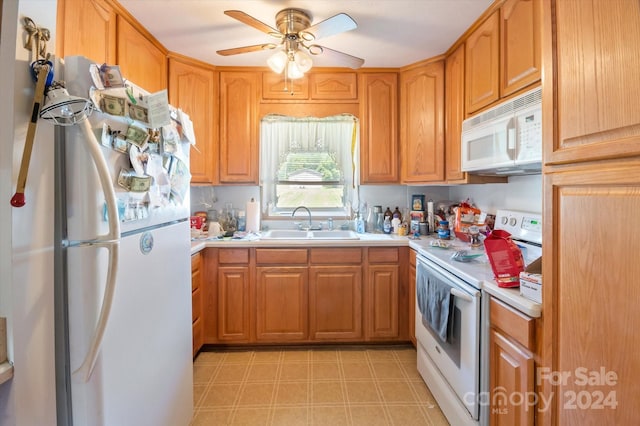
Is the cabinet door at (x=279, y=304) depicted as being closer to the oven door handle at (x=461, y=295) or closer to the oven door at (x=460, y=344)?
the oven door at (x=460, y=344)

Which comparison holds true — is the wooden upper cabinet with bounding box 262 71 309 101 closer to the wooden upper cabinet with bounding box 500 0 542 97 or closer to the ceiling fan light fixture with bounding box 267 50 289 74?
the ceiling fan light fixture with bounding box 267 50 289 74

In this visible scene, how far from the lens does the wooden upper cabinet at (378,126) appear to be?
2576 millimetres

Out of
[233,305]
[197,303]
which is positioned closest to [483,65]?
[233,305]

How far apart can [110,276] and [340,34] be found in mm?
2042

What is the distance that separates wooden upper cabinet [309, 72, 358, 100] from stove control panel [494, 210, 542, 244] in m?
1.56

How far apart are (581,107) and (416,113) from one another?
70.8 inches

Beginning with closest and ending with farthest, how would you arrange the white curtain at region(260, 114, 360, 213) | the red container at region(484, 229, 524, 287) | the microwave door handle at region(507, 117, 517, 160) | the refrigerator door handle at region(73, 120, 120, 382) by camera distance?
1. the refrigerator door handle at region(73, 120, 120, 382)
2. the red container at region(484, 229, 524, 287)
3. the microwave door handle at region(507, 117, 517, 160)
4. the white curtain at region(260, 114, 360, 213)

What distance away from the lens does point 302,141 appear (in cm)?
293

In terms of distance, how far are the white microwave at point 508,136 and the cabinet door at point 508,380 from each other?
829mm

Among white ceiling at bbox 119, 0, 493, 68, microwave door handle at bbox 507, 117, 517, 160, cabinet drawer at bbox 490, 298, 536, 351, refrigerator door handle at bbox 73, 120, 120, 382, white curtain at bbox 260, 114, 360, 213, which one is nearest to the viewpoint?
refrigerator door handle at bbox 73, 120, 120, 382

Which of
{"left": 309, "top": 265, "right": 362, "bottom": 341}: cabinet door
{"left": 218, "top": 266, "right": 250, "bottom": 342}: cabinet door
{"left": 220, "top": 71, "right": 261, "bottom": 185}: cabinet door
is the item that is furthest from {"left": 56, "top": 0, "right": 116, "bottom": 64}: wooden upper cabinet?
{"left": 309, "top": 265, "right": 362, "bottom": 341}: cabinet door

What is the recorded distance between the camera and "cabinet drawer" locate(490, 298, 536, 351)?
1027mm

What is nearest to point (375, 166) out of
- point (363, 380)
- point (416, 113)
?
point (416, 113)

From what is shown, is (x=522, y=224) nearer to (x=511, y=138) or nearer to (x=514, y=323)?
(x=511, y=138)
